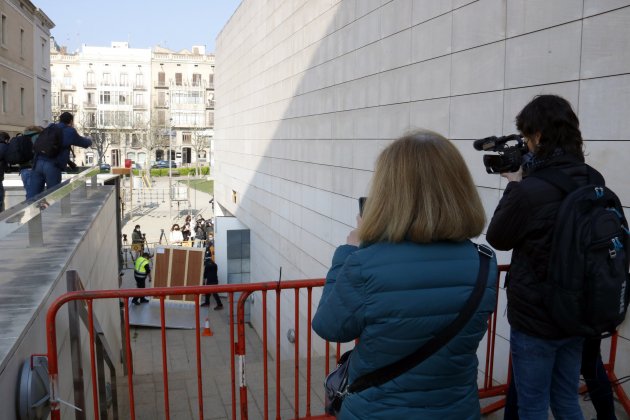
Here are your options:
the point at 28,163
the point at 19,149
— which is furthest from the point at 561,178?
the point at 28,163

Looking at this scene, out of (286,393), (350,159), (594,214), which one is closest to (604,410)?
(594,214)

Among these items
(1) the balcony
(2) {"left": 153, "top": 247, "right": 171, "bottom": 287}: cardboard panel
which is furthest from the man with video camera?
(1) the balcony

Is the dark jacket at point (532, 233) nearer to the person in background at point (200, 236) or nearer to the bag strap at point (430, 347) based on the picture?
the bag strap at point (430, 347)

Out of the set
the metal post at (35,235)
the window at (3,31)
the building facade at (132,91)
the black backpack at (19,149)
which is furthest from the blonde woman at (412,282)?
the building facade at (132,91)

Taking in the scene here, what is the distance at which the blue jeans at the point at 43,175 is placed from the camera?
902 centimetres

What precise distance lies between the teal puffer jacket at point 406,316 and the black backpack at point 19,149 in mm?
9466

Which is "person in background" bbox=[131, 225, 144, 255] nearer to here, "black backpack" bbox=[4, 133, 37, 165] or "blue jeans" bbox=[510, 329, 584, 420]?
"black backpack" bbox=[4, 133, 37, 165]

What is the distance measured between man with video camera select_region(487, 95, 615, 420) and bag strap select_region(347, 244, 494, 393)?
0.95 m

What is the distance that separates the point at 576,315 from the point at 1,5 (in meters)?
34.2

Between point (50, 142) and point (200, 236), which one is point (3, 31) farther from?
point (50, 142)

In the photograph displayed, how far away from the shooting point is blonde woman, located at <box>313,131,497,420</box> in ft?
6.61

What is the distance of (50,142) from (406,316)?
8.16 meters

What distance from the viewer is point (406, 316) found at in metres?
2.01

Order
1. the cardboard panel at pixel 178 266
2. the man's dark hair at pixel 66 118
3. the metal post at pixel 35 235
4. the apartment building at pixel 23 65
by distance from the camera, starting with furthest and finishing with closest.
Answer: the apartment building at pixel 23 65 → the cardboard panel at pixel 178 266 → the man's dark hair at pixel 66 118 → the metal post at pixel 35 235
